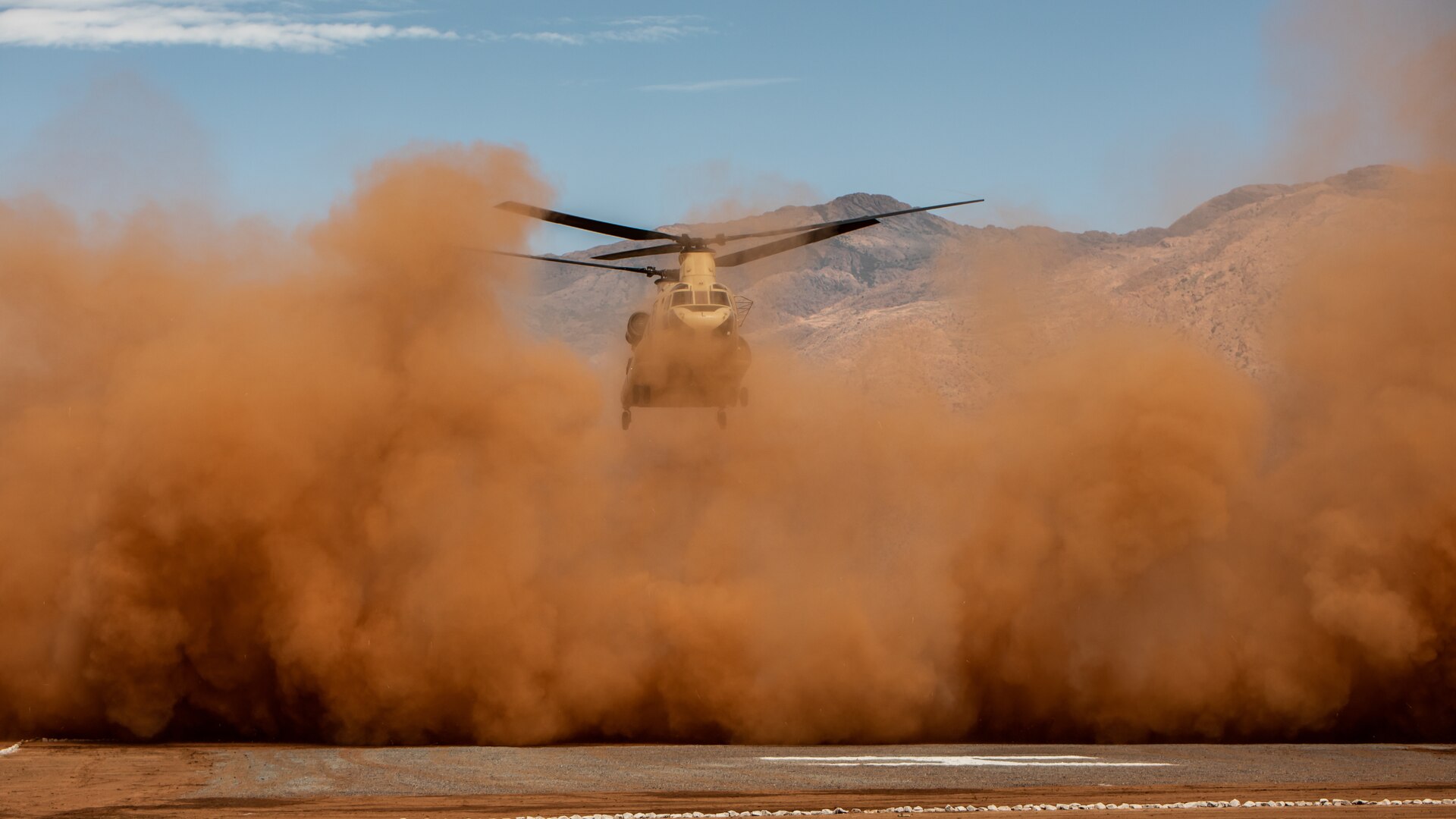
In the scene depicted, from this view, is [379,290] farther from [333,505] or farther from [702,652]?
[702,652]

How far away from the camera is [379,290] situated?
52594mm

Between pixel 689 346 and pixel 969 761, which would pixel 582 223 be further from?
pixel 969 761

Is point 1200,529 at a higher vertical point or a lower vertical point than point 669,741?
higher

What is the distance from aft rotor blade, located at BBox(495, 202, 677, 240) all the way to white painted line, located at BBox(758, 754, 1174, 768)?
1432 cm

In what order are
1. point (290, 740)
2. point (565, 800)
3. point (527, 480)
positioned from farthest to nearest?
point (527, 480), point (290, 740), point (565, 800)

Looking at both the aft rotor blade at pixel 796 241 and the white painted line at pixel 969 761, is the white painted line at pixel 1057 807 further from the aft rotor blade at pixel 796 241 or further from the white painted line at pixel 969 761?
the aft rotor blade at pixel 796 241

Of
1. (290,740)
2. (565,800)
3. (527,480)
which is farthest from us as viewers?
(527,480)

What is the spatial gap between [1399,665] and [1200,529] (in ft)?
24.4

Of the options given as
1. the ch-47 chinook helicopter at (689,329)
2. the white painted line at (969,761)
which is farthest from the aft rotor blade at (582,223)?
the white painted line at (969,761)

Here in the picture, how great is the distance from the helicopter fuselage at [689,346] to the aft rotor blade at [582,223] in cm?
150

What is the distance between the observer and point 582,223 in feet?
146

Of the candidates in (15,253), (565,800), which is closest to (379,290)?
(15,253)

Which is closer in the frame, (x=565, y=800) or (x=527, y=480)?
(x=565, y=800)

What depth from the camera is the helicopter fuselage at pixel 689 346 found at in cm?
4400
